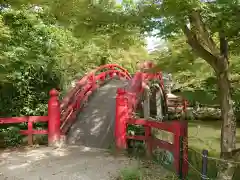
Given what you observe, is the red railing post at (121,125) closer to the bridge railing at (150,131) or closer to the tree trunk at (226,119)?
the bridge railing at (150,131)

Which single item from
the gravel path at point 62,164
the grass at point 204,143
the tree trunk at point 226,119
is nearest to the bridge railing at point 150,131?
the gravel path at point 62,164

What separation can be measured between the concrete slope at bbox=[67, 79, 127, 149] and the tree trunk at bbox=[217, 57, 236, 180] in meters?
3.20

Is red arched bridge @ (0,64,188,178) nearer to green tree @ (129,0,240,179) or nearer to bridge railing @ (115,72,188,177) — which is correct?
bridge railing @ (115,72,188,177)

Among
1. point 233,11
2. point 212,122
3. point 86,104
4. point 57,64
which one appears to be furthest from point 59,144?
point 212,122

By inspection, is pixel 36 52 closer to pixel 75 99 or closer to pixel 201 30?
pixel 75 99

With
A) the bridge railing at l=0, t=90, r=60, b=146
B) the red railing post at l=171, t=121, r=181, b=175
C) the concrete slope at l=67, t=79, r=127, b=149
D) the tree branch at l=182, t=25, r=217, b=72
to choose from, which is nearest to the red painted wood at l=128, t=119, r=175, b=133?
the red railing post at l=171, t=121, r=181, b=175

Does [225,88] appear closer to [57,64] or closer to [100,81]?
[57,64]

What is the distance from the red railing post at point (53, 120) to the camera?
24.7ft

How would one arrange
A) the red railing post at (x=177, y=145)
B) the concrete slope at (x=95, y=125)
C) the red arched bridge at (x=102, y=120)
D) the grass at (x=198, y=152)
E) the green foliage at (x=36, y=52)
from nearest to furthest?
the grass at (x=198, y=152) < the red railing post at (x=177, y=145) < the red arched bridge at (x=102, y=120) < the green foliage at (x=36, y=52) < the concrete slope at (x=95, y=125)

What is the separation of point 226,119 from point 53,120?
4.48 metres

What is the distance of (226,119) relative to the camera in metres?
4.99

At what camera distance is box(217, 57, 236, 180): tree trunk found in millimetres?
4906

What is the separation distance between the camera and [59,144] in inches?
298

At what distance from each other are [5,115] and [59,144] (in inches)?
78.9
